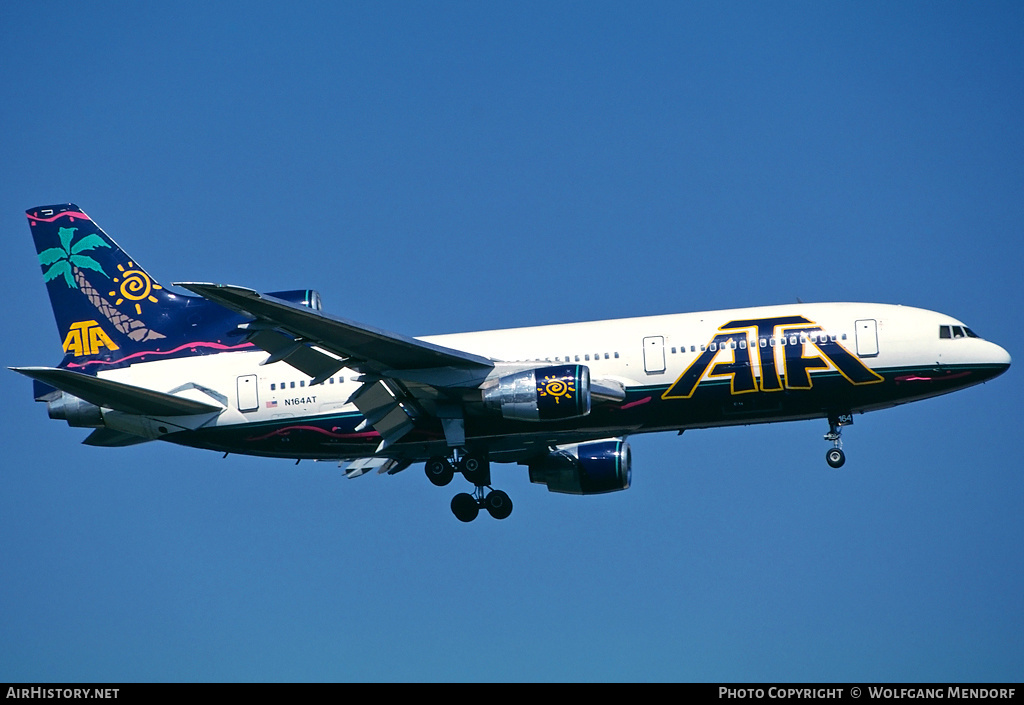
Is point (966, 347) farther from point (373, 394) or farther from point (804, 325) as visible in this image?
point (373, 394)

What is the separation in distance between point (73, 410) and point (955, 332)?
1026 inches

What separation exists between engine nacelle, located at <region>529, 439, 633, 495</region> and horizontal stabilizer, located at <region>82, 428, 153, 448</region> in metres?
12.7

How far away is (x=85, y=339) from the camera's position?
43.6 meters

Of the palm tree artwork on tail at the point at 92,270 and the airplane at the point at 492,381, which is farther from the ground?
the palm tree artwork on tail at the point at 92,270

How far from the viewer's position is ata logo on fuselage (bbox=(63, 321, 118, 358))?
4344cm

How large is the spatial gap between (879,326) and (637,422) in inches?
293

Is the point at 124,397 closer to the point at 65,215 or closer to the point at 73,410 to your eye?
the point at 73,410

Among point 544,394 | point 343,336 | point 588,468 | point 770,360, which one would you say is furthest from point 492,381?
point 770,360

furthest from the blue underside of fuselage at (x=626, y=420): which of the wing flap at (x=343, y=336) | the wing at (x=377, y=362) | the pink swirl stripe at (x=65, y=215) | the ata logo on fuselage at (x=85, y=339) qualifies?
the pink swirl stripe at (x=65, y=215)

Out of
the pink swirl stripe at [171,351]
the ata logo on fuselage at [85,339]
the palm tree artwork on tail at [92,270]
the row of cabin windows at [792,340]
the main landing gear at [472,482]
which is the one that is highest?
the palm tree artwork on tail at [92,270]

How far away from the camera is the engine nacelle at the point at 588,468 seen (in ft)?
138

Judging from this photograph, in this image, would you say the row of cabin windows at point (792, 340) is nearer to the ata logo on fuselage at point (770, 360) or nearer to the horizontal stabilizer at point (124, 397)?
the ata logo on fuselage at point (770, 360)

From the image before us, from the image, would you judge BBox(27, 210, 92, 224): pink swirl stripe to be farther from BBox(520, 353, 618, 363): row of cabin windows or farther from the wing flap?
BBox(520, 353, 618, 363): row of cabin windows

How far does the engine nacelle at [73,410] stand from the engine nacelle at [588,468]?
13.7 meters
